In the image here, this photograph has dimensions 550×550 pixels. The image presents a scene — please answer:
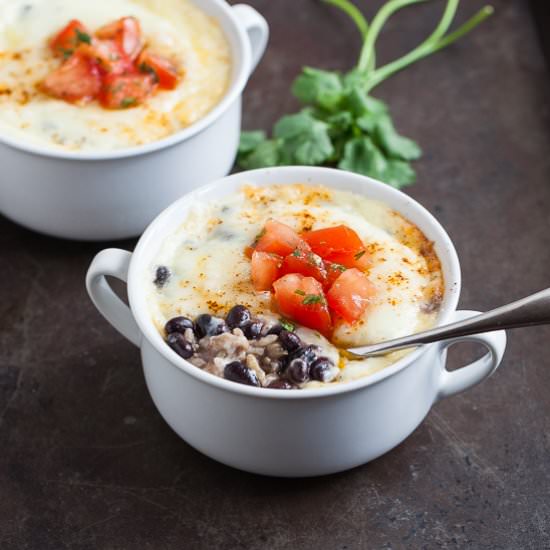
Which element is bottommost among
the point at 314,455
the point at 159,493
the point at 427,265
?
the point at 159,493

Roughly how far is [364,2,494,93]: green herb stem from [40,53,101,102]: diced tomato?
1.24 meters

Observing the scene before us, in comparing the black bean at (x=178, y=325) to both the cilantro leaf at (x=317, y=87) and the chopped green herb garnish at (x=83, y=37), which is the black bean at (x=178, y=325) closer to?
the chopped green herb garnish at (x=83, y=37)

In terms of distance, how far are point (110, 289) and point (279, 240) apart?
0.53m

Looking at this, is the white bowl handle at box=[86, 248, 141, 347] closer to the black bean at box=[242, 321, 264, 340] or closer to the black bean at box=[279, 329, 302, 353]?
the black bean at box=[242, 321, 264, 340]

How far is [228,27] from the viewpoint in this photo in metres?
3.82

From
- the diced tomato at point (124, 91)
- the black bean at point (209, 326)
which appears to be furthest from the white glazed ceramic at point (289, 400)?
the diced tomato at point (124, 91)

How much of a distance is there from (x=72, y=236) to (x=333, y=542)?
1484mm

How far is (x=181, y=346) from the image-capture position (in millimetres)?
2648

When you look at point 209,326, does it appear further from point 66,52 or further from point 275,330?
point 66,52

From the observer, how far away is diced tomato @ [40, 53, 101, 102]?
354 cm

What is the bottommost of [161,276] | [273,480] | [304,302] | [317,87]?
[273,480]

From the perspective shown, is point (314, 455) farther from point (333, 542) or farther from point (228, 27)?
point (228, 27)

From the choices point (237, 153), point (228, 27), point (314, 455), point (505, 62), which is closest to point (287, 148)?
point (237, 153)

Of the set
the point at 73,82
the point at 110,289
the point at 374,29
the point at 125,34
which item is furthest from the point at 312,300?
the point at 374,29
